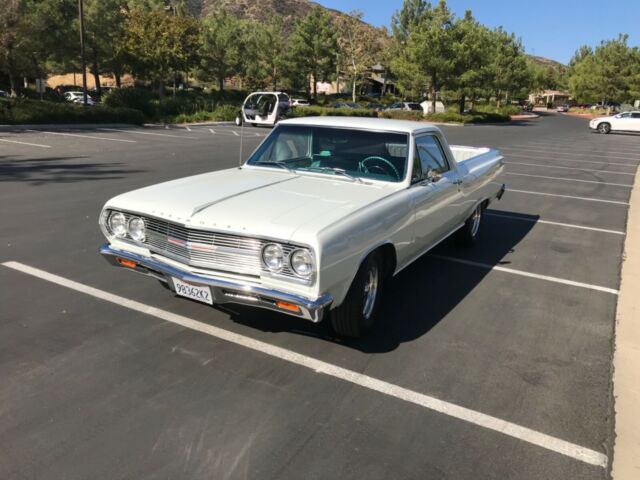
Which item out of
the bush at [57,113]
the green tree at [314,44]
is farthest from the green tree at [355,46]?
the bush at [57,113]

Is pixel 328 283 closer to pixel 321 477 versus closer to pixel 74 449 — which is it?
pixel 321 477

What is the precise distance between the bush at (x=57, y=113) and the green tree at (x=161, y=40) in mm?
13760

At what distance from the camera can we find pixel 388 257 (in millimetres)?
4301

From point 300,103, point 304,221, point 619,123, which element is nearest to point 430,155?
point 304,221

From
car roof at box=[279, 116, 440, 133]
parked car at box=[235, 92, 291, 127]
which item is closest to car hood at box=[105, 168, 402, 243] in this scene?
car roof at box=[279, 116, 440, 133]

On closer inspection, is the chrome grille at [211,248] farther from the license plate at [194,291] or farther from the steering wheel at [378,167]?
the steering wheel at [378,167]

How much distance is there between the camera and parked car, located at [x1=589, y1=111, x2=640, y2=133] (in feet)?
114

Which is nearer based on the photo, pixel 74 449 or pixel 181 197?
pixel 74 449

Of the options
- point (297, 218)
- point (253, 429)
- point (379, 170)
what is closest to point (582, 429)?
point (253, 429)

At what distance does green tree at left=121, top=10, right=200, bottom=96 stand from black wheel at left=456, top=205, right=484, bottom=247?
35852 mm

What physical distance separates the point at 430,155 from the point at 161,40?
37360 mm

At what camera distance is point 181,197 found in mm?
4082

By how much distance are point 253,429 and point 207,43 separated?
5867 centimetres

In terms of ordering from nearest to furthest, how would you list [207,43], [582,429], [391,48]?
[582,429] → [207,43] → [391,48]
